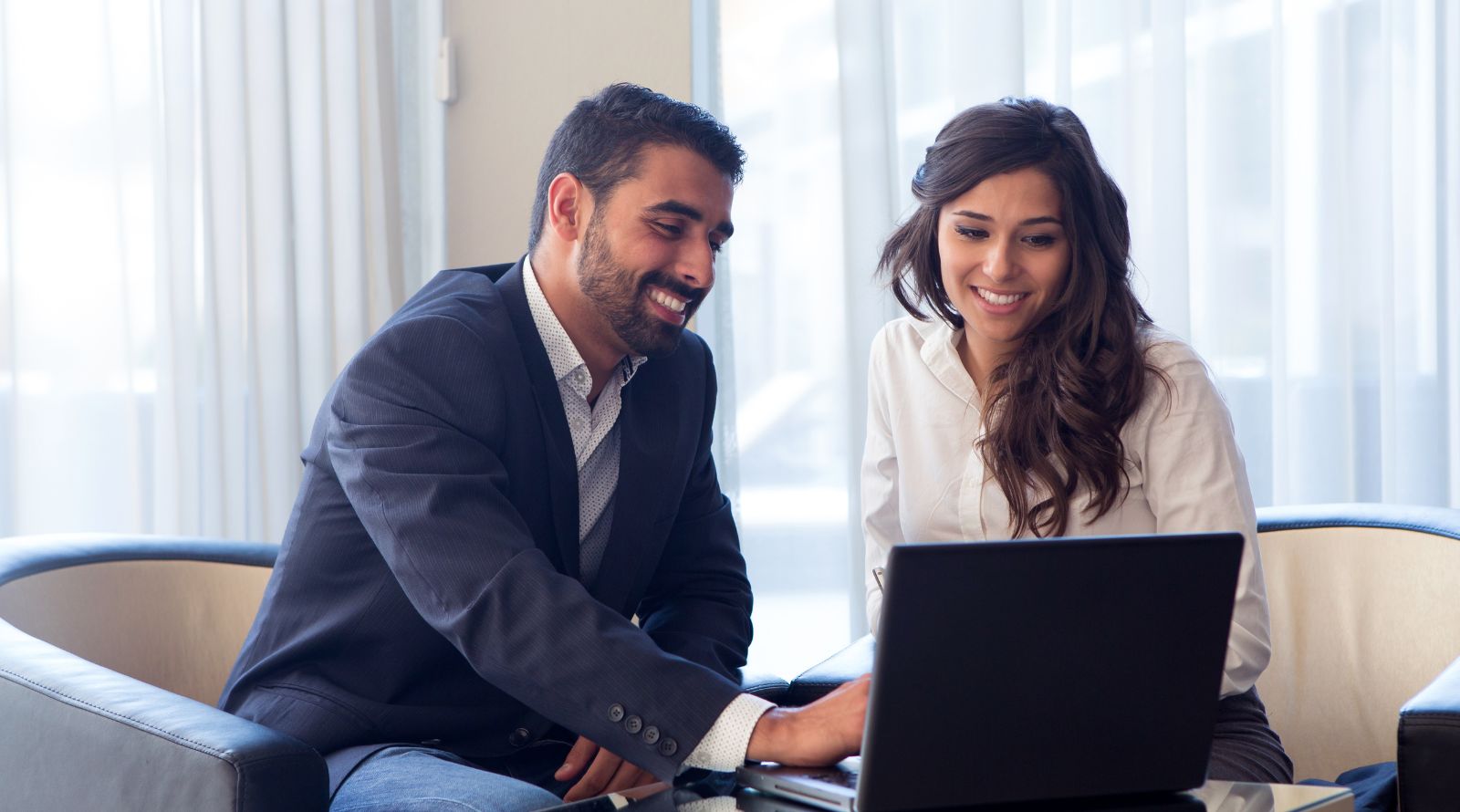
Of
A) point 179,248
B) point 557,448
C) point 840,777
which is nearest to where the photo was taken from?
point 840,777

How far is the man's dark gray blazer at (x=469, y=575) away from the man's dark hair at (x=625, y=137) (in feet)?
0.57

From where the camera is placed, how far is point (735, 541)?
193 centimetres

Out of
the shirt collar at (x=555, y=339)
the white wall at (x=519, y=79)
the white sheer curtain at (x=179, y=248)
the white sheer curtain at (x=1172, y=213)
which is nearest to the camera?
the shirt collar at (x=555, y=339)

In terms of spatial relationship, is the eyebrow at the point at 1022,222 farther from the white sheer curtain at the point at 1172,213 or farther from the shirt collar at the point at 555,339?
the white sheer curtain at the point at 1172,213

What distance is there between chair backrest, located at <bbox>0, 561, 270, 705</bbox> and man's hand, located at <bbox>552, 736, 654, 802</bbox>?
66cm

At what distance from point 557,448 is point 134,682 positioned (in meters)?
0.52

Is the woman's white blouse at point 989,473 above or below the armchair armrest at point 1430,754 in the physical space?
above

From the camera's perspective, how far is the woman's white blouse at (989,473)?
1.64m

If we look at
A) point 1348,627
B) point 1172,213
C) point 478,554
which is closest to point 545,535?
point 478,554

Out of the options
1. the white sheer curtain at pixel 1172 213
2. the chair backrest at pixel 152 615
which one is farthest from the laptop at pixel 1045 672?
the white sheer curtain at pixel 1172 213

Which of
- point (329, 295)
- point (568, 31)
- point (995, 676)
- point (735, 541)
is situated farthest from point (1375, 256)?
point (329, 295)

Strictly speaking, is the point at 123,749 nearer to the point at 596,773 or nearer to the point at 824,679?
the point at 596,773

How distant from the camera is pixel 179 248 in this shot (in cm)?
250

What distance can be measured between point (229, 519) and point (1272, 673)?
1.90 meters
